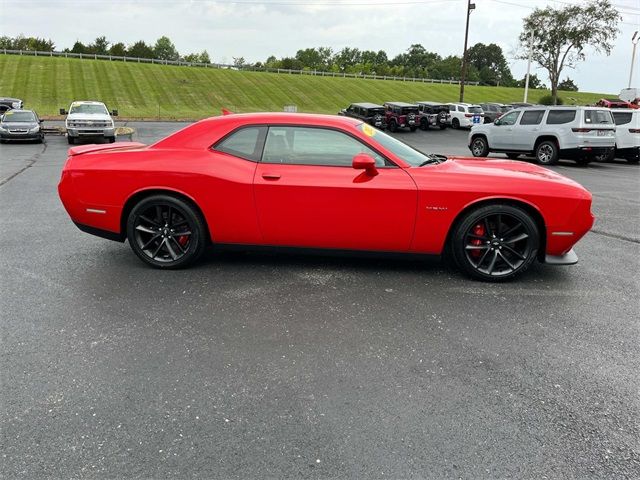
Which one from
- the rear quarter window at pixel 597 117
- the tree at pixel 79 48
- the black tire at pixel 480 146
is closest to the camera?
the rear quarter window at pixel 597 117

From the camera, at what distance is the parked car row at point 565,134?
1549 centimetres

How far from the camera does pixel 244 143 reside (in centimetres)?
495

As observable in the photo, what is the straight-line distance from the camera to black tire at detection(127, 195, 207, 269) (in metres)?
4.96

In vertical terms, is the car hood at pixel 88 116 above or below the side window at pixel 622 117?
below

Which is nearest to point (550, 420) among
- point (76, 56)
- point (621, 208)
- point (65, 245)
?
point (65, 245)

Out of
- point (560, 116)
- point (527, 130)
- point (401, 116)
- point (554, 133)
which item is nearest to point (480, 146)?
point (527, 130)

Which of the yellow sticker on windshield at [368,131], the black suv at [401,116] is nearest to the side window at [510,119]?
the black suv at [401,116]

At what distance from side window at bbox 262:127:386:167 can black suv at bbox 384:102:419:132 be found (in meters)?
25.5

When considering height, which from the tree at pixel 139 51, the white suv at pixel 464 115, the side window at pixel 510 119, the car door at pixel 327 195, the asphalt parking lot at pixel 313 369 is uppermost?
the tree at pixel 139 51

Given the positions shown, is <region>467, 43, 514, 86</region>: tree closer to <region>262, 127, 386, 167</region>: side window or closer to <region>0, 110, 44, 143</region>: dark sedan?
<region>0, 110, 44, 143</region>: dark sedan

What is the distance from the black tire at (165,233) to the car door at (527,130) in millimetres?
14241

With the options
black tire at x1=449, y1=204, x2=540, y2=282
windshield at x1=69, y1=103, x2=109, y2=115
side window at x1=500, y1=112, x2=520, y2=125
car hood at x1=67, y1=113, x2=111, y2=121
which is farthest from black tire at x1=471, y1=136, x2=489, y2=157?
windshield at x1=69, y1=103, x2=109, y2=115

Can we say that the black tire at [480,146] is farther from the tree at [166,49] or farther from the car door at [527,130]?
the tree at [166,49]

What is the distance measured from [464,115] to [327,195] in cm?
3137
